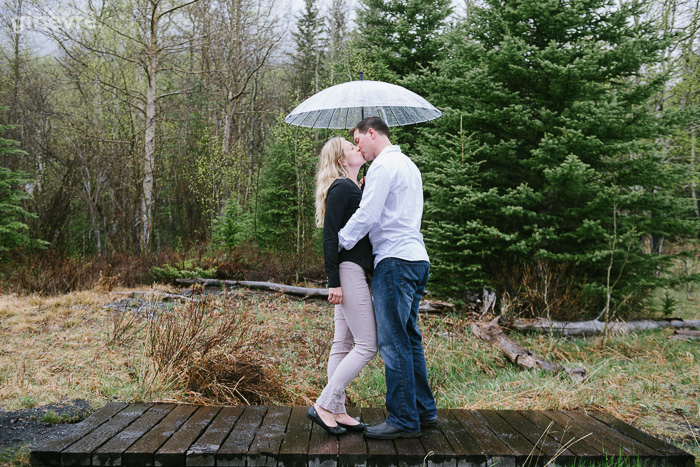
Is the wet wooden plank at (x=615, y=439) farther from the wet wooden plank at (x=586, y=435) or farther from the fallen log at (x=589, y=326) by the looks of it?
the fallen log at (x=589, y=326)

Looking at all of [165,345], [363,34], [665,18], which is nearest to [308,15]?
[363,34]

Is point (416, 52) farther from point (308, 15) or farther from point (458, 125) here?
point (308, 15)

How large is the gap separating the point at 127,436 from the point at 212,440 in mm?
525

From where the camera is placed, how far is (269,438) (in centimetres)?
301

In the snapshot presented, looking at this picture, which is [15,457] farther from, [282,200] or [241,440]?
[282,200]

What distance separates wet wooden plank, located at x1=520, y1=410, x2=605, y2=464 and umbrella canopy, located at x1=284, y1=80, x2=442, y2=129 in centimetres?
242

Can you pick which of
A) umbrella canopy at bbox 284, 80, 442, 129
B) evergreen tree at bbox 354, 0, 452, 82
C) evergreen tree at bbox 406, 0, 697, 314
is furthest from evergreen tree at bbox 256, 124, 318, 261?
umbrella canopy at bbox 284, 80, 442, 129

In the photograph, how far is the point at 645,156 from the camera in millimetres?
8547

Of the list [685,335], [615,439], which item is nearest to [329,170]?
[615,439]

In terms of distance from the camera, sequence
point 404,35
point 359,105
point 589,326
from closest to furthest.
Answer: point 359,105
point 589,326
point 404,35

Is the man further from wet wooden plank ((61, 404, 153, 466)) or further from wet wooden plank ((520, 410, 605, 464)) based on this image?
wet wooden plank ((61, 404, 153, 466))

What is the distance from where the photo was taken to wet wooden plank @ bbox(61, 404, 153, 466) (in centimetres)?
275

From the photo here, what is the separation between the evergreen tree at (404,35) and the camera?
13.3 meters

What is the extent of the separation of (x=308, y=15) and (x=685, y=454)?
24177 mm
